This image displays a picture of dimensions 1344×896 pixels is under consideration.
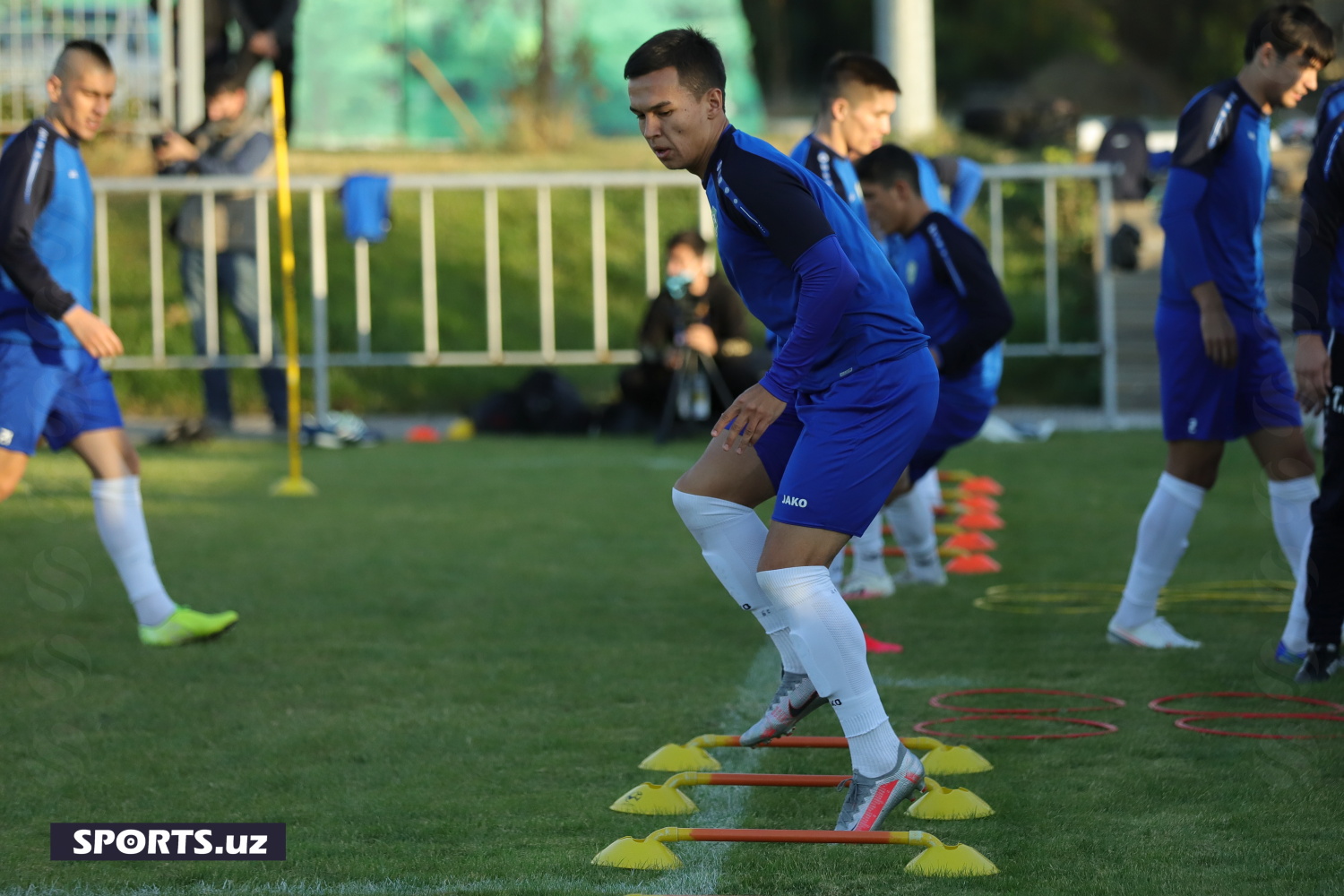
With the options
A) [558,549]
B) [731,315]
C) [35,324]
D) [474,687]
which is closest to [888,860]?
[474,687]

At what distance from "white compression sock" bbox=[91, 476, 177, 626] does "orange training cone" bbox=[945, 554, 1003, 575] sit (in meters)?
3.50

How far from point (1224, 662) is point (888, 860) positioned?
249cm

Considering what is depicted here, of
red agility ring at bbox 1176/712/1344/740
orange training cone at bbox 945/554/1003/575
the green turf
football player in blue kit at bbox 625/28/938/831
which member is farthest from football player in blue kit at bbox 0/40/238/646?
red agility ring at bbox 1176/712/1344/740

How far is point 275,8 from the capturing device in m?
17.9

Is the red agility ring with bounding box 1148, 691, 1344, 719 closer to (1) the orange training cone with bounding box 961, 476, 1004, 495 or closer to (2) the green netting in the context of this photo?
(1) the orange training cone with bounding box 961, 476, 1004, 495

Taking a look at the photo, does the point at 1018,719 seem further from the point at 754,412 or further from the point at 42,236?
the point at 42,236

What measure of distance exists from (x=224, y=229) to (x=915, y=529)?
792 centimetres

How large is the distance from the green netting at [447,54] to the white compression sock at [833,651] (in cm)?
1775

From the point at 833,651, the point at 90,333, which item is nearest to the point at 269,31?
the point at 90,333

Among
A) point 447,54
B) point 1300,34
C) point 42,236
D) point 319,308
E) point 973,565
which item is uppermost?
point 447,54

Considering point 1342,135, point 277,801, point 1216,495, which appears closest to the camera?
point 277,801

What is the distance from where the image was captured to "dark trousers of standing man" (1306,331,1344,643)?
5.38 m

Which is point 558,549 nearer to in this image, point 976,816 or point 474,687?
point 474,687

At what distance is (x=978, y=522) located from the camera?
908 centimetres
